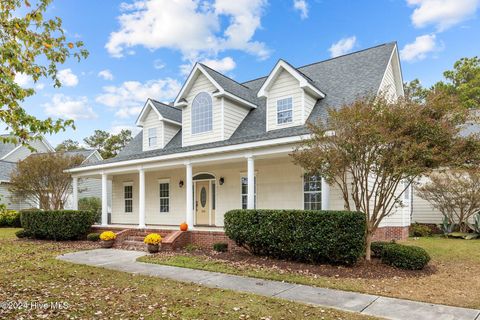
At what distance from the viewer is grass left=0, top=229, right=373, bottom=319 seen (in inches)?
214

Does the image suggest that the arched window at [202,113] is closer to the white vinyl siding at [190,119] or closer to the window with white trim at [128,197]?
the white vinyl siding at [190,119]

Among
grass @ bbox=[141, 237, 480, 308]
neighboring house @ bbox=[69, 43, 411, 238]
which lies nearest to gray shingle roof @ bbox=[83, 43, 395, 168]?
neighboring house @ bbox=[69, 43, 411, 238]

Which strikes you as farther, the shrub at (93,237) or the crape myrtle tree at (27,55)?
the shrub at (93,237)

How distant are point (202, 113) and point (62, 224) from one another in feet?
26.7

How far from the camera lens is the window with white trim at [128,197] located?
61.8 ft

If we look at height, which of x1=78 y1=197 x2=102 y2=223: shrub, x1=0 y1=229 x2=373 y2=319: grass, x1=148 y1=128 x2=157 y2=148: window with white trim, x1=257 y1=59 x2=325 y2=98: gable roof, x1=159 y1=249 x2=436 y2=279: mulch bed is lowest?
x1=159 y1=249 x2=436 y2=279: mulch bed

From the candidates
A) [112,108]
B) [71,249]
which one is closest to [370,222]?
[71,249]

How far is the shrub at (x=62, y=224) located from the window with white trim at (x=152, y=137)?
4425 mm

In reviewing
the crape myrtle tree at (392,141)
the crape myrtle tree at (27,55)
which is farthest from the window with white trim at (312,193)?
the crape myrtle tree at (27,55)

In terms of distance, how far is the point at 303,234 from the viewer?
937cm

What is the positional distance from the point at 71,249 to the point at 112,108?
14.6 metres

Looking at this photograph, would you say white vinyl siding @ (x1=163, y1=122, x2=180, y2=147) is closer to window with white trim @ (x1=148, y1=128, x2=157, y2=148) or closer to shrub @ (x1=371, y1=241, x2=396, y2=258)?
window with white trim @ (x1=148, y1=128, x2=157, y2=148)

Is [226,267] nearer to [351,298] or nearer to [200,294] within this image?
[200,294]

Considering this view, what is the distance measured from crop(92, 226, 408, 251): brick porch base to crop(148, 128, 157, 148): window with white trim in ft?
15.8
